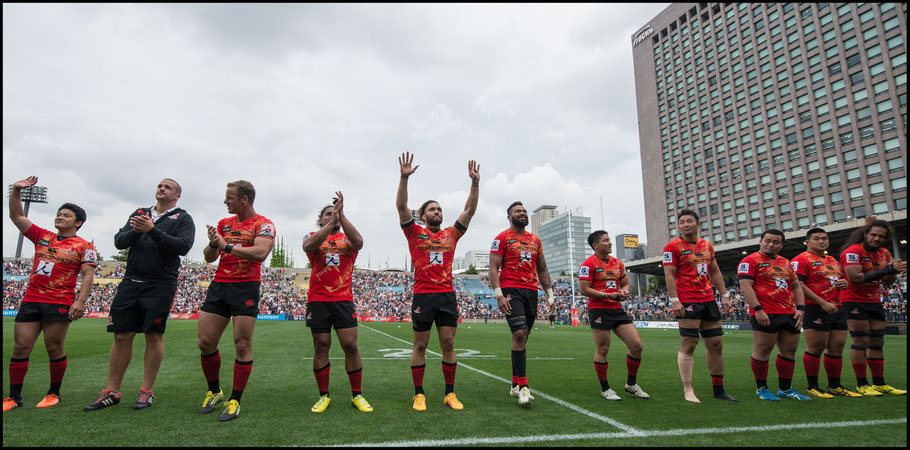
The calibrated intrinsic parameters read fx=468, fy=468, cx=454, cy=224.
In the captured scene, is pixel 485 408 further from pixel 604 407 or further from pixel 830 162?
pixel 830 162

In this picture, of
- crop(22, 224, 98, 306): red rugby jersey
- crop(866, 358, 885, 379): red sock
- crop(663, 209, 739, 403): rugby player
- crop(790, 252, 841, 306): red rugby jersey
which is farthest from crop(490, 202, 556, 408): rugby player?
crop(22, 224, 98, 306): red rugby jersey

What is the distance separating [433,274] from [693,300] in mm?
3403

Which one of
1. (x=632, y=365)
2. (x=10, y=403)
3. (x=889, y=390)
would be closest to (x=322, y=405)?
(x=10, y=403)

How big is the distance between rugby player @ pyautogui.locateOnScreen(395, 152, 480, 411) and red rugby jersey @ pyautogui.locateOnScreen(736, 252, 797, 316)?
12.5ft

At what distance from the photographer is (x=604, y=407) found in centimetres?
515

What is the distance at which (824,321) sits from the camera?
634cm

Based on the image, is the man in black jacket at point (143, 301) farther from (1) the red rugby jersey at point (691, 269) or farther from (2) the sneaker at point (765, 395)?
(2) the sneaker at point (765, 395)

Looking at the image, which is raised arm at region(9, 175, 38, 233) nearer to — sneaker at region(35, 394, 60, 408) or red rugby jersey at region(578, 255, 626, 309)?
sneaker at region(35, 394, 60, 408)

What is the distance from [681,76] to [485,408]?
85.4 m

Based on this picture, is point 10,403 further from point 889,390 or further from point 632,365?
point 889,390

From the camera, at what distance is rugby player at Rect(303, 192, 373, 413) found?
5.12 m

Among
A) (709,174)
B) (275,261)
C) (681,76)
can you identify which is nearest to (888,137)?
(709,174)

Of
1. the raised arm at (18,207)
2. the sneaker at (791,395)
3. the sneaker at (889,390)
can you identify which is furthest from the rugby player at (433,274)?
the sneaker at (889,390)

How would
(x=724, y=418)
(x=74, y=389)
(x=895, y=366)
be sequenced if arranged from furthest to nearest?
(x=895, y=366) < (x=74, y=389) < (x=724, y=418)
